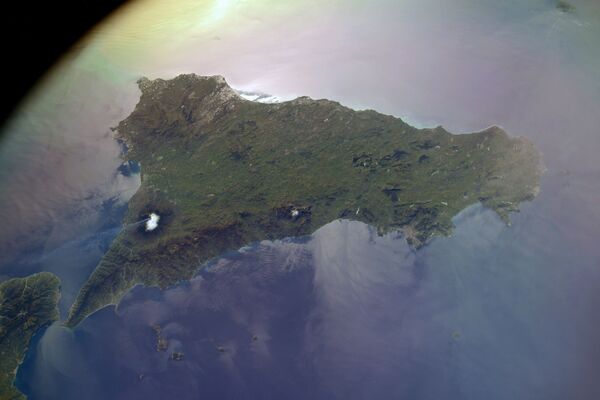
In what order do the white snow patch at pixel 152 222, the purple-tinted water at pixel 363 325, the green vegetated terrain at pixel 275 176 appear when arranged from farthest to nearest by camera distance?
the white snow patch at pixel 152 222, the green vegetated terrain at pixel 275 176, the purple-tinted water at pixel 363 325

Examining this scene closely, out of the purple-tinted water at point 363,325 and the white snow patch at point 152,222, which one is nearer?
the purple-tinted water at point 363,325

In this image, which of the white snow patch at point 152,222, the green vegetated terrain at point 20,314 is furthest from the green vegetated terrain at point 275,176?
the green vegetated terrain at point 20,314

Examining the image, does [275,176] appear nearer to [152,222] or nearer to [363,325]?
[152,222]

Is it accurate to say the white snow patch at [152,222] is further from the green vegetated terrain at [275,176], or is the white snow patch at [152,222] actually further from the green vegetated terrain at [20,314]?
the green vegetated terrain at [20,314]

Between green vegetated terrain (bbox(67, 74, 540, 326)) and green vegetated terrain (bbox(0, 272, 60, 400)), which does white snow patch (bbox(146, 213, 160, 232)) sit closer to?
green vegetated terrain (bbox(67, 74, 540, 326))

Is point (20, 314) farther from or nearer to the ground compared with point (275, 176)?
nearer to the ground

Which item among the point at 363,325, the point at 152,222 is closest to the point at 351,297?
the point at 363,325
